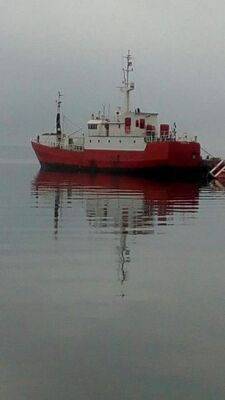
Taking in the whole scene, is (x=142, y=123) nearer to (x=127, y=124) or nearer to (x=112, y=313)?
(x=127, y=124)

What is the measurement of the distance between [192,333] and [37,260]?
5573 mm

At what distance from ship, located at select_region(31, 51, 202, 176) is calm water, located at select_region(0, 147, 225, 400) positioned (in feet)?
108

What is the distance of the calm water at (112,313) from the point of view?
7039 mm

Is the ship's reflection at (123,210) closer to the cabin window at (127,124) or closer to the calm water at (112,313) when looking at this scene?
the calm water at (112,313)

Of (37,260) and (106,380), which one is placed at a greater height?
(37,260)

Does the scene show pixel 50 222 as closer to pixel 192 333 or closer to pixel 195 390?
pixel 192 333

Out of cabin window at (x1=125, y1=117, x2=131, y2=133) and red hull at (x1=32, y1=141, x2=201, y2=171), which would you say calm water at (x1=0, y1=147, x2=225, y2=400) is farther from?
cabin window at (x1=125, y1=117, x2=131, y2=133)

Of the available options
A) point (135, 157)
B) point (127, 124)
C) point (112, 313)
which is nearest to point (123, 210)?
point (112, 313)

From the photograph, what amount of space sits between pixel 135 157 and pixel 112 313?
148 ft

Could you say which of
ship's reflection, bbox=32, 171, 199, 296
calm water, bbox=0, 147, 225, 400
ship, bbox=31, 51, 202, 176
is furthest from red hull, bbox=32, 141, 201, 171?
calm water, bbox=0, 147, 225, 400

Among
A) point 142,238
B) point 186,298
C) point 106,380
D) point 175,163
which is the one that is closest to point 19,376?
point 106,380

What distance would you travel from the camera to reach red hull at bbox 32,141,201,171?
5178 cm

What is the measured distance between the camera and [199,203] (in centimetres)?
3017

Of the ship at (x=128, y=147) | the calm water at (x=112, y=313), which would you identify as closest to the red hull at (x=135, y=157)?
the ship at (x=128, y=147)
